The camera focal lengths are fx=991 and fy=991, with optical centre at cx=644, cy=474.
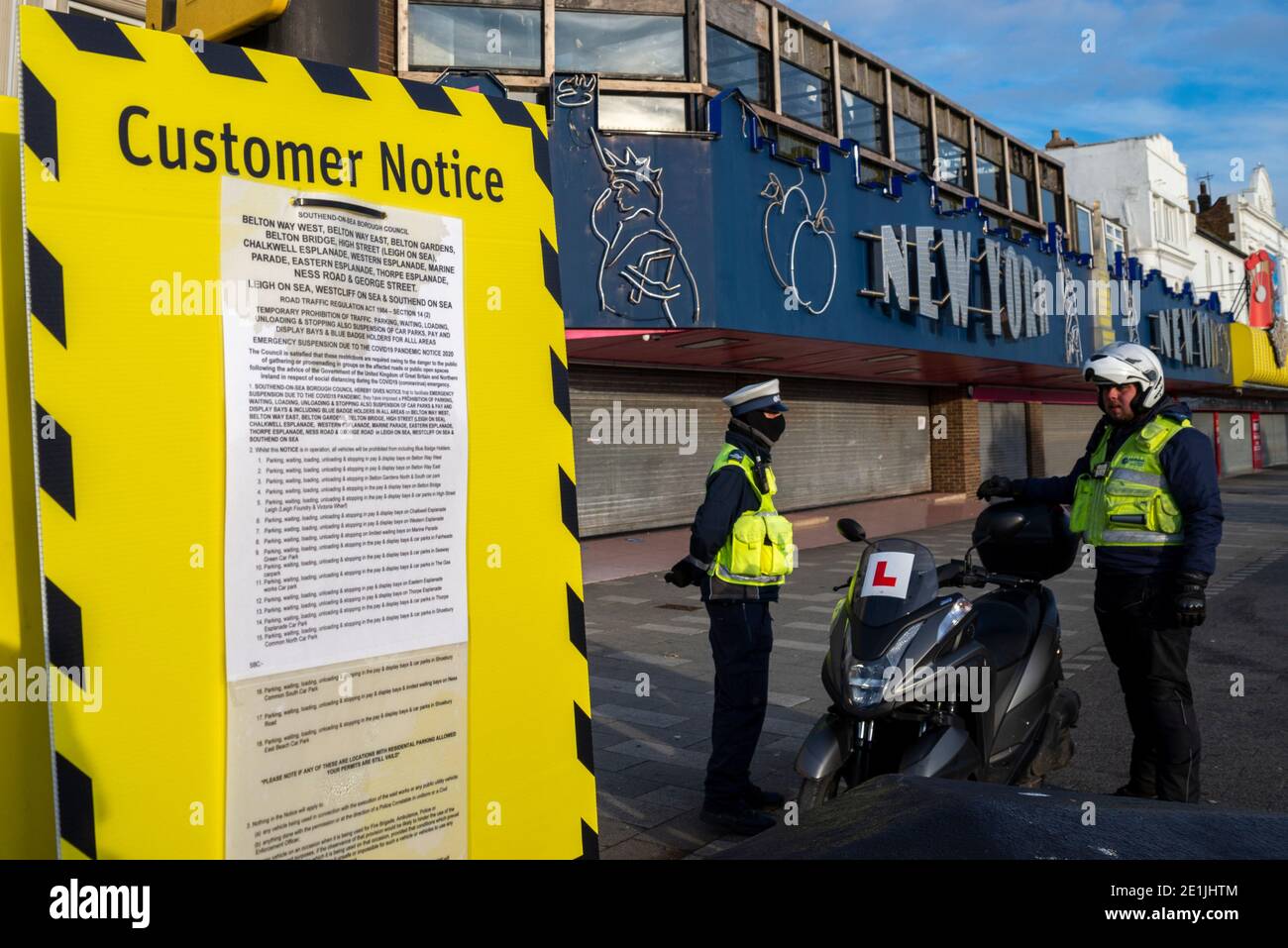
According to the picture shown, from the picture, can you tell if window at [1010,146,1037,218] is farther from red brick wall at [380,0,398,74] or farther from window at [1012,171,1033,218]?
red brick wall at [380,0,398,74]

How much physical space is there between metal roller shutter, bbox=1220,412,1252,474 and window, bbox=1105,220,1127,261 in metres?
11.3

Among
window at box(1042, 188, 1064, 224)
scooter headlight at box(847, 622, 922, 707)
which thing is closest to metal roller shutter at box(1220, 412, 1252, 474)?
window at box(1042, 188, 1064, 224)

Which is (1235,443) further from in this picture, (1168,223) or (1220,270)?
(1168,223)

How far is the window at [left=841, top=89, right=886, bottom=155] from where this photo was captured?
15.9 m

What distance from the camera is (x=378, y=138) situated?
6.14ft

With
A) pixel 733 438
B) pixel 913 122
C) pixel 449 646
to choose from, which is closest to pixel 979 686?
pixel 733 438

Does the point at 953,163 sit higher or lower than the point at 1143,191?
lower

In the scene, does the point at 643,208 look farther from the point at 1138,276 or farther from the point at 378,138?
the point at 1138,276

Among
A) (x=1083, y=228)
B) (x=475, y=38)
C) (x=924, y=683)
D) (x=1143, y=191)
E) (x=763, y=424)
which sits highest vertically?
(x=1143, y=191)

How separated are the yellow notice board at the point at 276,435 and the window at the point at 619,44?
10519mm

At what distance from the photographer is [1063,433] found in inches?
1037

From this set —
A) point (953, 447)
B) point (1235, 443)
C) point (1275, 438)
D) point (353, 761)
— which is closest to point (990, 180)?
point (953, 447)

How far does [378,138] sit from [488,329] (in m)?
0.41

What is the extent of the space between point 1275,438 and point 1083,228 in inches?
1065
